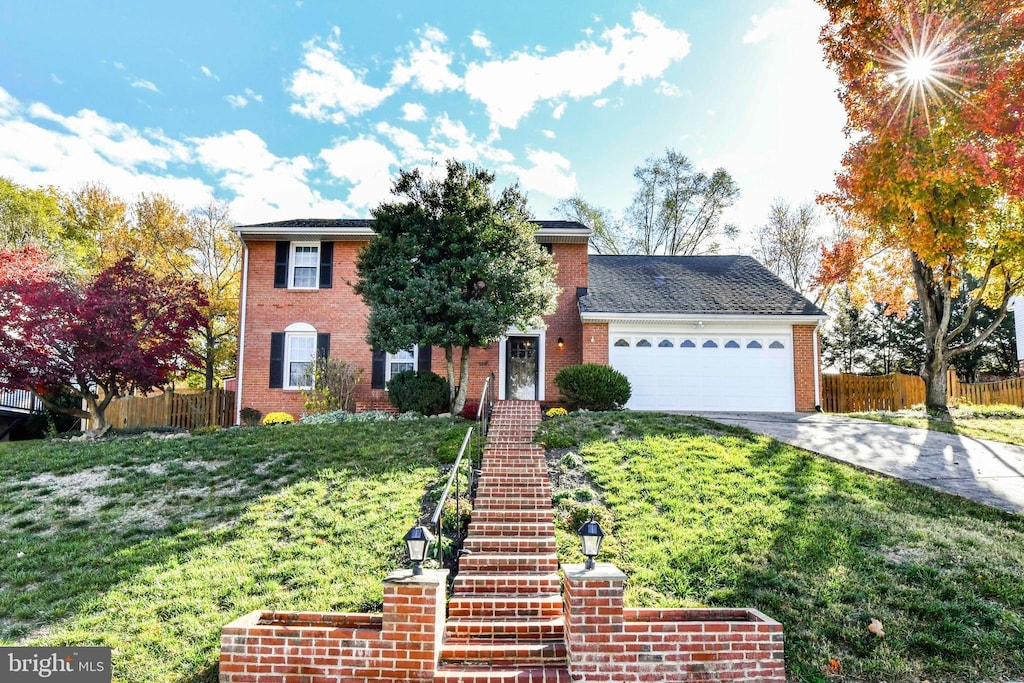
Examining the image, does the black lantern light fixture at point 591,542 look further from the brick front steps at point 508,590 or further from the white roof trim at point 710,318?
the white roof trim at point 710,318

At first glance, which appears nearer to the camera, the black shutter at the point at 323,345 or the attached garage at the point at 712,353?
the attached garage at the point at 712,353

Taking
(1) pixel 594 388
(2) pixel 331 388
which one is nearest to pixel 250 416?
(2) pixel 331 388

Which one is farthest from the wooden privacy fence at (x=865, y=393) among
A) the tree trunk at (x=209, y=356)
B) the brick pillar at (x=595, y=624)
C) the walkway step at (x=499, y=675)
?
the tree trunk at (x=209, y=356)

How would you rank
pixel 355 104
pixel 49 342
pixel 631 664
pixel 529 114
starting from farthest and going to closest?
1. pixel 529 114
2. pixel 355 104
3. pixel 49 342
4. pixel 631 664

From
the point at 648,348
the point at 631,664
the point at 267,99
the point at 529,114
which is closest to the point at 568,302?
the point at 648,348

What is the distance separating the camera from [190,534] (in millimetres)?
7023

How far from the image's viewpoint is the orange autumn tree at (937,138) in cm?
953

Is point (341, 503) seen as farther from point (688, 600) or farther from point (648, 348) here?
point (648, 348)

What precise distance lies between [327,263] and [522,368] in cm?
617

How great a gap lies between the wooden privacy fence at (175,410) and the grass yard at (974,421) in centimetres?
1714

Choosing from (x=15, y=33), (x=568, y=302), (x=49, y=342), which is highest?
(x=15, y=33)

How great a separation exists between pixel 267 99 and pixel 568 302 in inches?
357

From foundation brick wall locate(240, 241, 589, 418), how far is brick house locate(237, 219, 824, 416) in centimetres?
3

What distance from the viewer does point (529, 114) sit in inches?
583
